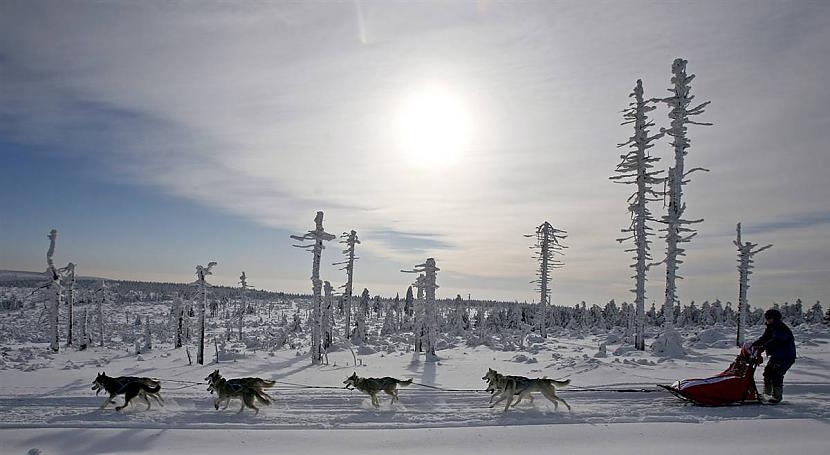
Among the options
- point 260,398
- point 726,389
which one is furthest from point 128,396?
point 726,389

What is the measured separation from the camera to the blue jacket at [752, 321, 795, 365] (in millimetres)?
10328

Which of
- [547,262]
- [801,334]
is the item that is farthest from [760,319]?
[547,262]

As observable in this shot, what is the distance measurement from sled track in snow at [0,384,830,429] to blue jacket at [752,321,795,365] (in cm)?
92

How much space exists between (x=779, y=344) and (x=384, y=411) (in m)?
8.45

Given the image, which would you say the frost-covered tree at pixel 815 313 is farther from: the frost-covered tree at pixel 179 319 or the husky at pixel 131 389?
the husky at pixel 131 389

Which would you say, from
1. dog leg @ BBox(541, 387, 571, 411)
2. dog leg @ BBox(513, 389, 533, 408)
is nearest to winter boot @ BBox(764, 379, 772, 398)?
dog leg @ BBox(541, 387, 571, 411)

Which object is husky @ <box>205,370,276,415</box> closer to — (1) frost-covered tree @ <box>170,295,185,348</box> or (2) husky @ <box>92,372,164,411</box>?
(2) husky @ <box>92,372,164,411</box>

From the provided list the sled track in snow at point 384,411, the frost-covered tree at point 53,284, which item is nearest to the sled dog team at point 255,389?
the sled track in snow at point 384,411

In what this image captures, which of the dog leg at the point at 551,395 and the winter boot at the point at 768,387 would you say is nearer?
the dog leg at the point at 551,395

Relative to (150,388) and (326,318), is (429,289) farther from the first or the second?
(150,388)

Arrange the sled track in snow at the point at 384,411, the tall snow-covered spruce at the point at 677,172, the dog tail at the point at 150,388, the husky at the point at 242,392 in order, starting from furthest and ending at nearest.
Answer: the tall snow-covered spruce at the point at 677,172, the dog tail at the point at 150,388, the husky at the point at 242,392, the sled track in snow at the point at 384,411

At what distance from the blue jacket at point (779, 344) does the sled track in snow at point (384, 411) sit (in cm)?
92

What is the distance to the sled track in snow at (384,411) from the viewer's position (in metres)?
9.13

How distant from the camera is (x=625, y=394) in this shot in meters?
11.3
